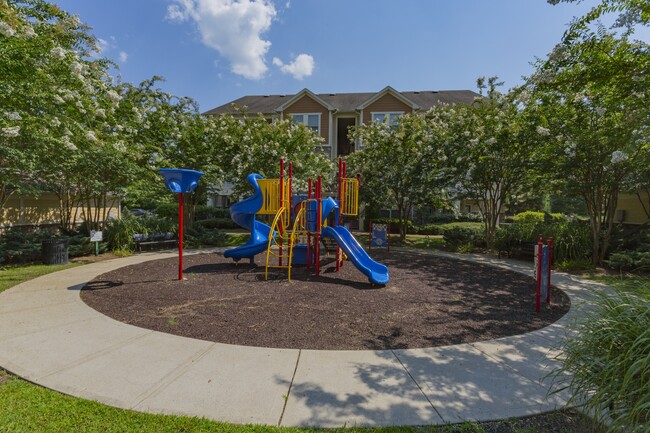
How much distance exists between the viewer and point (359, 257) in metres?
8.73

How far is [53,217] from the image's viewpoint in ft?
44.6

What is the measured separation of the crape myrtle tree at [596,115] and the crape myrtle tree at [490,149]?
1320mm

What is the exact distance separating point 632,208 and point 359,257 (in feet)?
43.5

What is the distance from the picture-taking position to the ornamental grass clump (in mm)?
2225

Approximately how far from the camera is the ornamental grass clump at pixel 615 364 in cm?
222

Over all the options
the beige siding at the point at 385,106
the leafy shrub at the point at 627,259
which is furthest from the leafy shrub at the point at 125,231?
the beige siding at the point at 385,106

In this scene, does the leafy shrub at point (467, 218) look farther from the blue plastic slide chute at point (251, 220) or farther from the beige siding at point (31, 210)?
the beige siding at point (31, 210)

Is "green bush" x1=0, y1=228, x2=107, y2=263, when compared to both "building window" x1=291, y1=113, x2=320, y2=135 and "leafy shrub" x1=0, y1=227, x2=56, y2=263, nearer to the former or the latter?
"leafy shrub" x1=0, y1=227, x2=56, y2=263

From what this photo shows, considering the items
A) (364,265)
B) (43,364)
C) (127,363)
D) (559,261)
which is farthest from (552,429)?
(559,261)

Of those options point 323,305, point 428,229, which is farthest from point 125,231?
point 428,229

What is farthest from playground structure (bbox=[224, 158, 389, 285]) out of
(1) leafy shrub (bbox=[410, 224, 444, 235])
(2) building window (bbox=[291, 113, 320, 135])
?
(2) building window (bbox=[291, 113, 320, 135])

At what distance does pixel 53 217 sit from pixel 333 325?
14.1 metres

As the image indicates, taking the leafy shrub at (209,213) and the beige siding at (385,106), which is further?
the leafy shrub at (209,213)

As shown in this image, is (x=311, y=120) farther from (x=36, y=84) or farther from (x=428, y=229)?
(x=36, y=84)
